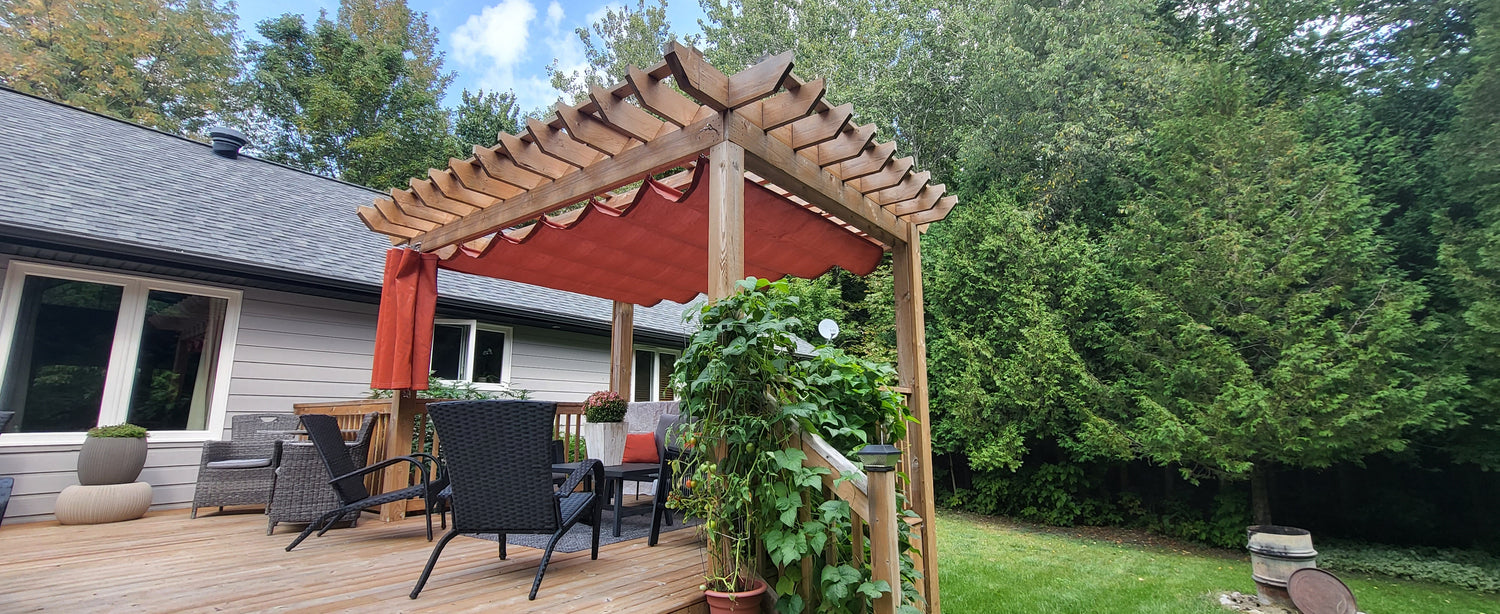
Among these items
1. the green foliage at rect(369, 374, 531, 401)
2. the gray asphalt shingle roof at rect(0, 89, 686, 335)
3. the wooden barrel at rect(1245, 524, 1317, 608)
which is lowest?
the wooden barrel at rect(1245, 524, 1317, 608)

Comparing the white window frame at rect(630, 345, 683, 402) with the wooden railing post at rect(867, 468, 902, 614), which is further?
the white window frame at rect(630, 345, 683, 402)

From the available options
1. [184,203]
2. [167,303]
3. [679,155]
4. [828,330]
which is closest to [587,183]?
[679,155]

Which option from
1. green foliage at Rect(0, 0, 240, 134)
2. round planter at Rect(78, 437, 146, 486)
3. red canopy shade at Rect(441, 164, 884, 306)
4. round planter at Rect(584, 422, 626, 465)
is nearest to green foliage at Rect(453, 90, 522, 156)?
green foliage at Rect(0, 0, 240, 134)

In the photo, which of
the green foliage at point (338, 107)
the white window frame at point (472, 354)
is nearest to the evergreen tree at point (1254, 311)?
the white window frame at point (472, 354)

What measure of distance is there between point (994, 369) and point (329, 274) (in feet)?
29.1

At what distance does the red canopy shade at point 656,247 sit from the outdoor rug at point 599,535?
1.91m

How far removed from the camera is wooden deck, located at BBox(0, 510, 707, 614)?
→ 102 inches

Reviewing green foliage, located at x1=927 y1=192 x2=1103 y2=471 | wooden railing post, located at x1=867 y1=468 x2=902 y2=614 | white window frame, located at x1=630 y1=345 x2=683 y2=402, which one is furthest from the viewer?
white window frame, located at x1=630 y1=345 x2=683 y2=402

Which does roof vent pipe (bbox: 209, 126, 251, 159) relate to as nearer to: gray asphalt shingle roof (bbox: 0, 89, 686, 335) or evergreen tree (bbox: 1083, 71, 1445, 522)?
gray asphalt shingle roof (bbox: 0, 89, 686, 335)

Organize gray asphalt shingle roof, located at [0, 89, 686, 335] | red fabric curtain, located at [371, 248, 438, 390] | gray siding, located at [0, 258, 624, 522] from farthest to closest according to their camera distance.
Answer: gray asphalt shingle roof, located at [0, 89, 686, 335]
gray siding, located at [0, 258, 624, 522]
red fabric curtain, located at [371, 248, 438, 390]

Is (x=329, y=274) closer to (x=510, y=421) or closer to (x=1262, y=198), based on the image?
(x=510, y=421)

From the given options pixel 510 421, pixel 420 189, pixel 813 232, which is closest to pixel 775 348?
pixel 510 421

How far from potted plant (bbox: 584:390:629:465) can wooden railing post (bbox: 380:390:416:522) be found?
4.27ft

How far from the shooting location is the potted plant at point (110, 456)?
485 centimetres
